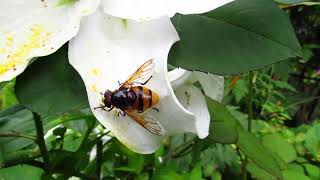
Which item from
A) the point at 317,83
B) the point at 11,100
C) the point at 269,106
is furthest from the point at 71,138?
the point at 317,83

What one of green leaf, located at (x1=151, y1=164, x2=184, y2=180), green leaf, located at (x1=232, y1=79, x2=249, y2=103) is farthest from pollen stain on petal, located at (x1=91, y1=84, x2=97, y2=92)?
green leaf, located at (x1=232, y1=79, x2=249, y2=103)

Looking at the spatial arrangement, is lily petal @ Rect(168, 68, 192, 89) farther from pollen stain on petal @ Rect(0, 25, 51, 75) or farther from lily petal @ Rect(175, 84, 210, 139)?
pollen stain on petal @ Rect(0, 25, 51, 75)

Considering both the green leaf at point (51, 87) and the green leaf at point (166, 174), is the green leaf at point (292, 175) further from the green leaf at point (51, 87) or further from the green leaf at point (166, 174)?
the green leaf at point (51, 87)

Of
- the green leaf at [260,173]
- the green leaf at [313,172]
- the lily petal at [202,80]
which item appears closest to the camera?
the lily petal at [202,80]

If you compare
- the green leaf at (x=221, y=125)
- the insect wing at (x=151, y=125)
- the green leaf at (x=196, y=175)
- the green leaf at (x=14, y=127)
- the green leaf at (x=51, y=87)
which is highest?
the green leaf at (x=51, y=87)

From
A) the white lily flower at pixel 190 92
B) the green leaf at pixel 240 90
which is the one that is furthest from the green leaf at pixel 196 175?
the green leaf at pixel 240 90

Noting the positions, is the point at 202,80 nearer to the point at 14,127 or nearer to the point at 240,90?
the point at 14,127

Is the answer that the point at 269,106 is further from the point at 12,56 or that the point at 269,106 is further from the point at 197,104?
the point at 12,56
